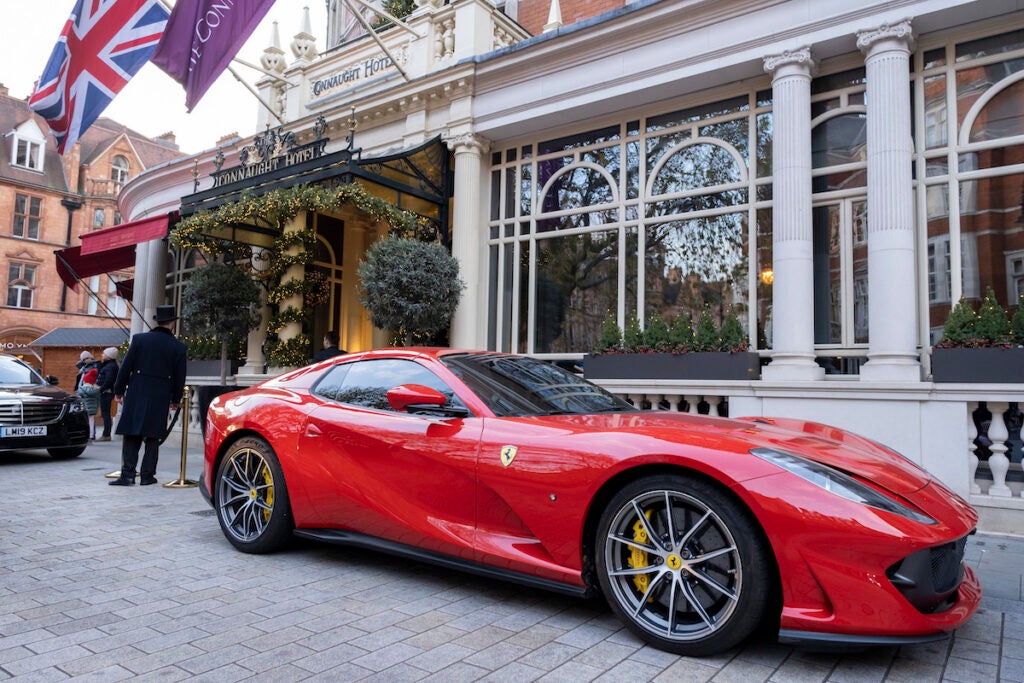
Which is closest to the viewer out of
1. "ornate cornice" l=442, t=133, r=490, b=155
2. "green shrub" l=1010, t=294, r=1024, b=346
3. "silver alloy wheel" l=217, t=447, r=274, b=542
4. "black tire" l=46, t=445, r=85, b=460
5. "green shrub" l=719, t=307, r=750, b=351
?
"silver alloy wheel" l=217, t=447, r=274, b=542

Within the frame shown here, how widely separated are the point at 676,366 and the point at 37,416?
905 centimetres

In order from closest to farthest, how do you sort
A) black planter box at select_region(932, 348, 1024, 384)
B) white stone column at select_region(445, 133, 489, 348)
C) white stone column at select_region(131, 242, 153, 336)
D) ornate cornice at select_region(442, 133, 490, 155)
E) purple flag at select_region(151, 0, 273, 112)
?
black planter box at select_region(932, 348, 1024, 384) < purple flag at select_region(151, 0, 273, 112) < white stone column at select_region(445, 133, 489, 348) < ornate cornice at select_region(442, 133, 490, 155) < white stone column at select_region(131, 242, 153, 336)

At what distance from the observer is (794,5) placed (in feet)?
25.7

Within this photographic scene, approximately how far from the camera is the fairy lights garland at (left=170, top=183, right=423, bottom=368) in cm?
934

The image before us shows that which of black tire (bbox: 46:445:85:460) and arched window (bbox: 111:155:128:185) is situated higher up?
arched window (bbox: 111:155:128:185)

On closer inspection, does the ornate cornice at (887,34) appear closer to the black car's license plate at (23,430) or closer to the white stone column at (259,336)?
the white stone column at (259,336)

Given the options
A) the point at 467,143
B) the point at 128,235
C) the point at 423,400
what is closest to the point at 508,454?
the point at 423,400

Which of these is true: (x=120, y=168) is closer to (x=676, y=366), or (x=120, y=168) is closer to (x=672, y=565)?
(x=676, y=366)

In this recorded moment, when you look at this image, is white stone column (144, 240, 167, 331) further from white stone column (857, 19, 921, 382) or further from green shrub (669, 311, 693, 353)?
white stone column (857, 19, 921, 382)

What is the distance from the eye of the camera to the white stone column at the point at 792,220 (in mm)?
7434

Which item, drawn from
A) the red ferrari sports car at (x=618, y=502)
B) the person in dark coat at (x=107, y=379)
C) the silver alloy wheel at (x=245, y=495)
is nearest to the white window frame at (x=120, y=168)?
the person in dark coat at (x=107, y=379)

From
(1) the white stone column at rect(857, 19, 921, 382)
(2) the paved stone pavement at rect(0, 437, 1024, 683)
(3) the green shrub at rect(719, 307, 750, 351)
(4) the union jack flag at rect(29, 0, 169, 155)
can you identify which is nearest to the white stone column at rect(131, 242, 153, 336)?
(4) the union jack flag at rect(29, 0, 169, 155)

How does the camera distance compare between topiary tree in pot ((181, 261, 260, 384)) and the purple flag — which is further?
topiary tree in pot ((181, 261, 260, 384))

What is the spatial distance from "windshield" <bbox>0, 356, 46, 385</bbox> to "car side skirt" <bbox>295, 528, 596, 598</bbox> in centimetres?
885
